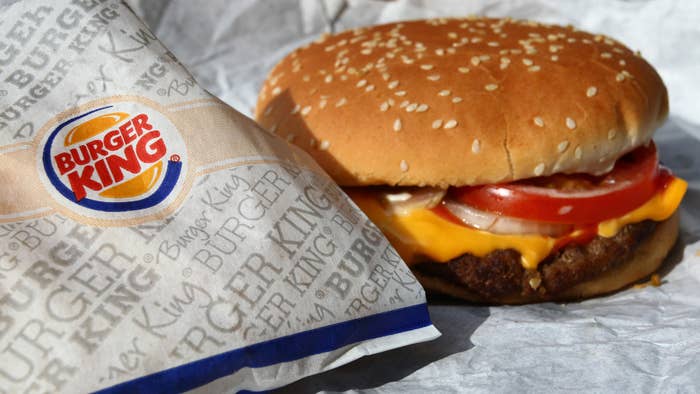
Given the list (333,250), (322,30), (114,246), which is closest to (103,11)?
(114,246)

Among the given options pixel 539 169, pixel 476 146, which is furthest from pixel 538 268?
pixel 476 146

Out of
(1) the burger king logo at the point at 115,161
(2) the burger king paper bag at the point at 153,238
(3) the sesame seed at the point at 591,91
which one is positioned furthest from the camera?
(3) the sesame seed at the point at 591,91

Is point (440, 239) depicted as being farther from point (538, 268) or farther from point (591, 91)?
point (591, 91)

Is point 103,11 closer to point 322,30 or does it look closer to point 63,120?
point 63,120

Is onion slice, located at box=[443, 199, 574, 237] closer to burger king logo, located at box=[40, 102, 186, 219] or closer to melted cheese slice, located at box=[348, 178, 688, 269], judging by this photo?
melted cheese slice, located at box=[348, 178, 688, 269]

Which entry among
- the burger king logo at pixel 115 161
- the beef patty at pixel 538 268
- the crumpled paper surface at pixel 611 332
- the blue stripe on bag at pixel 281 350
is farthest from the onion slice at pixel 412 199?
the burger king logo at pixel 115 161

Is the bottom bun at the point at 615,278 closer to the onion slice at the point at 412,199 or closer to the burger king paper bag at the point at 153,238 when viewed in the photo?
the onion slice at the point at 412,199
